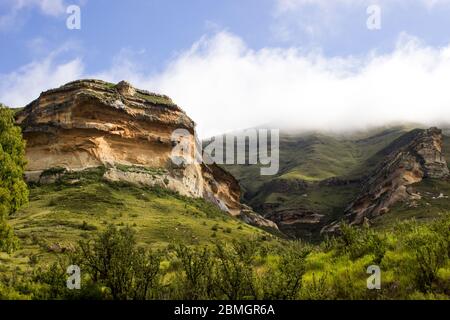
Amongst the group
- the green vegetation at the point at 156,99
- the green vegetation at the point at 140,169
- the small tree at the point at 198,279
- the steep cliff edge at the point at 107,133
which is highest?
the green vegetation at the point at 156,99

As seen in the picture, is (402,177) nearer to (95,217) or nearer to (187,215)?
(187,215)

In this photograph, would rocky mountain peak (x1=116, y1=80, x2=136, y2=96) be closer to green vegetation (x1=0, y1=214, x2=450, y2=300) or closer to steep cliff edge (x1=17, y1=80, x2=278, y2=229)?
steep cliff edge (x1=17, y1=80, x2=278, y2=229)

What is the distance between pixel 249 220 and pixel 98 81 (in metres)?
49.7

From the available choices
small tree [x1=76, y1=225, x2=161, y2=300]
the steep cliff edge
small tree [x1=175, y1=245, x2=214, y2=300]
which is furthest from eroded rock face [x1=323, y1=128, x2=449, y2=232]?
small tree [x1=76, y1=225, x2=161, y2=300]

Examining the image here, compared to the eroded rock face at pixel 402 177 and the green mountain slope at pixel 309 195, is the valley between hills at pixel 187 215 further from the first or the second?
the green mountain slope at pixel 309 195

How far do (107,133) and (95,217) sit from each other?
27059mm

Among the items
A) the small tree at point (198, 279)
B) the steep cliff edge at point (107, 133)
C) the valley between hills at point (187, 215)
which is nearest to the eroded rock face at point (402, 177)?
the valley between hills at point (187, 215)

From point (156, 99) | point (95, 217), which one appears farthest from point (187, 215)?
point (156, 99)

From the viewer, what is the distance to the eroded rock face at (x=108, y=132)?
6994 centimetres

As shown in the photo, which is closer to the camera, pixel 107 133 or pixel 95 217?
pixel 95 217

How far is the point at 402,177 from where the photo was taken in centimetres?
10656

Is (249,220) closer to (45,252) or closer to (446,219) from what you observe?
(45,252)

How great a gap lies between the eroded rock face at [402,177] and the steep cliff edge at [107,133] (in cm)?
4673
